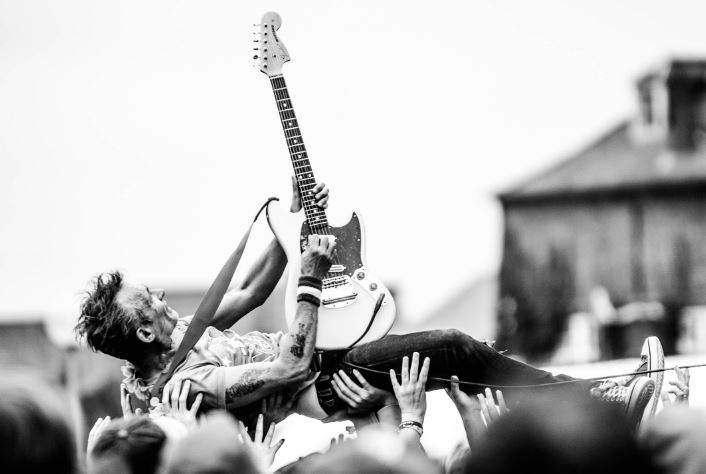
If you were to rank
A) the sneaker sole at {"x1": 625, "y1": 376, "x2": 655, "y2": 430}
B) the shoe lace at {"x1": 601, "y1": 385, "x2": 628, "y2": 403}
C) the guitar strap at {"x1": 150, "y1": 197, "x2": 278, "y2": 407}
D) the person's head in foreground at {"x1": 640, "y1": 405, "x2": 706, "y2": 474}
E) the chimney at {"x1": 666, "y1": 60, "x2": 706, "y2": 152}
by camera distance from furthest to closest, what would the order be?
the chimney at {"x1": 666, "y1": 60, "x2": 706, "y2": 152}
the guitar strap at {"x1": 150, "y1": 197, "x2": 278, "y2": 407}
the shoe lace at {"x1": 601, "y1": 385, "x2": 628, "y2": 403}
the sneaker sole at {"x1": 625, "y1": 376, "x2": 655, "y2": 430}
the person's head in foreground at {"x1": 640, "y1": 405, "x2": 706, "y2": 474}

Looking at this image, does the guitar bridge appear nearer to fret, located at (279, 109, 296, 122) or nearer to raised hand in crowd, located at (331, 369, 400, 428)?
raised hand in crowd, located at (331, 369, 400, 428)

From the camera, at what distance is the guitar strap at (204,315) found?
5.80m

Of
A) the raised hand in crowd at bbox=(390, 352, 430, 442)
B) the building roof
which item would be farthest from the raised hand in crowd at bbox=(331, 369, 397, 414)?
the building roof

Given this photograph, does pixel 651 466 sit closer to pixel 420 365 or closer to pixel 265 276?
pixel 420 365

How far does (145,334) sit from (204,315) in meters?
0.31

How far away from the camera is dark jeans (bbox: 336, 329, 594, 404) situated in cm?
568

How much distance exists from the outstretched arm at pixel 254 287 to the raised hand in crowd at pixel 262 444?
2.53 feet

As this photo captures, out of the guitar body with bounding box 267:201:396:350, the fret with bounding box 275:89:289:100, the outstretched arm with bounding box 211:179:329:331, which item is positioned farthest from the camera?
the outstretched arm with bounding box 211:179:329:331

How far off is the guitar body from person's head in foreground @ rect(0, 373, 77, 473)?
275cm

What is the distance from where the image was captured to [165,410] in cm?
569

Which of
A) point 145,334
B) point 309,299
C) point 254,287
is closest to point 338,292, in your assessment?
point 309,299

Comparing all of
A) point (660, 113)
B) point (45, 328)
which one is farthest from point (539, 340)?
point (45, 328)

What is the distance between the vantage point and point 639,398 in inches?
211

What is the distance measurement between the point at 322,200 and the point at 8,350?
103 ft
